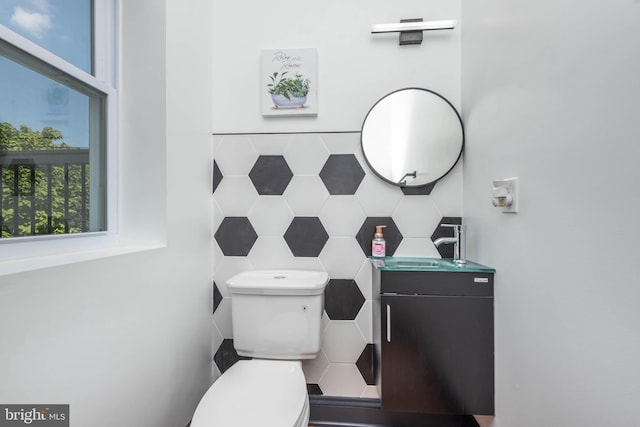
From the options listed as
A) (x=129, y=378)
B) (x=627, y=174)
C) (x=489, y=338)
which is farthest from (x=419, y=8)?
(x=129, y=378)

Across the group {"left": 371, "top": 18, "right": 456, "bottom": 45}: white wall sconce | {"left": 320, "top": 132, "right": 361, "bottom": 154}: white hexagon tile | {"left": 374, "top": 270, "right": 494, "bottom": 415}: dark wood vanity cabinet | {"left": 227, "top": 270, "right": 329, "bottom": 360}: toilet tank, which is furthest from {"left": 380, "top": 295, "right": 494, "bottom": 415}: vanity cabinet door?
{"left": 371, "top": 18, "right": 456, "bottom": 45}: white wall sconce

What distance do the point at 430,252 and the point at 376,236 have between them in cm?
32

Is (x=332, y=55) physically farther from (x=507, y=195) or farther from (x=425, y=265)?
(x=425, y=265)

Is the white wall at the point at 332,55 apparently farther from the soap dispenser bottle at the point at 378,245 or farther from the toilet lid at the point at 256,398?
the toilet lid at the point at 256,398

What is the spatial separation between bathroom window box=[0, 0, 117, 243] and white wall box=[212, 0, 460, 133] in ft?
1.87

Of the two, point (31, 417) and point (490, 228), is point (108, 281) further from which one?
point (490, 228)

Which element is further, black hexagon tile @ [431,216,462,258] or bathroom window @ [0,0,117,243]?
black hexagon tile @ [431,216,462,258]

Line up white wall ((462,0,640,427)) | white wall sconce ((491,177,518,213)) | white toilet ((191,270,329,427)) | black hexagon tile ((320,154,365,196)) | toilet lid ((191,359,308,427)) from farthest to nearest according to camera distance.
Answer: black hexagon tile ((320,154,365,196))
white toilet ((191,270,329,427))
white wall sconce ((491,177,518,213))
toilet lid ((191,359,308,427))
white wall ((462,0,640,427))

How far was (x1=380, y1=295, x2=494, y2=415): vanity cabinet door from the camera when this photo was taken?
45.4 inches

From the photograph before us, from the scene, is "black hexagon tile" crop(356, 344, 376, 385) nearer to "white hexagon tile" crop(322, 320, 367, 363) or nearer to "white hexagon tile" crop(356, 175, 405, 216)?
"white hexagon tile" crop(322, 320, 367, 363)

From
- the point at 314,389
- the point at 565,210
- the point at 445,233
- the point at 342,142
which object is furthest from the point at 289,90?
the point at 314,389

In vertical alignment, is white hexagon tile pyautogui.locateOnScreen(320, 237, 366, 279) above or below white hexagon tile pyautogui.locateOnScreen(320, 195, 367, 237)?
below

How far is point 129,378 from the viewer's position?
3.14 ft

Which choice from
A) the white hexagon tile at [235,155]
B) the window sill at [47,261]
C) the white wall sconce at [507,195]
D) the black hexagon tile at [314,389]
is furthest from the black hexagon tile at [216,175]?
the white wall sconce at [507,195]
